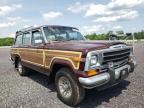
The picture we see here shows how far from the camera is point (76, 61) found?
4926 millimetres

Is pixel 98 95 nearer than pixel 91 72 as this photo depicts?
No

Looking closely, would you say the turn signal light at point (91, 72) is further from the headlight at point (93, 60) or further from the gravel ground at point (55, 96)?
the gravel ground at point (55, 96)

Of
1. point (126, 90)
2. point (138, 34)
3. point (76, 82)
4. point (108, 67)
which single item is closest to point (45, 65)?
point (76, 82)

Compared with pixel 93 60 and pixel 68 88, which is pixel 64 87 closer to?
pixel 68 88

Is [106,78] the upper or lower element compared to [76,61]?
lower

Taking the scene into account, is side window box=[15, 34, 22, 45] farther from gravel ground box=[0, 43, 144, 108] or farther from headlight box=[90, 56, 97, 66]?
headlight box=[90, 56, 97, 66]

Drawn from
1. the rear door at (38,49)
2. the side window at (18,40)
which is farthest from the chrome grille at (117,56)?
the side window at (18,40)

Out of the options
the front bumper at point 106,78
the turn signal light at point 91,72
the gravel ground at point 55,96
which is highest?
the turn signal light at point 91,72

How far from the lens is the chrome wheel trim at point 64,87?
5424 mm

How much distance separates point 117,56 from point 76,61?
118 cm

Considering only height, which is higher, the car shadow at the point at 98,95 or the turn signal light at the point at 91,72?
the turn signal light at the point at 91,72

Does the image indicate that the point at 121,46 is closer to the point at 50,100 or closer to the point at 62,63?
the point at 62,63

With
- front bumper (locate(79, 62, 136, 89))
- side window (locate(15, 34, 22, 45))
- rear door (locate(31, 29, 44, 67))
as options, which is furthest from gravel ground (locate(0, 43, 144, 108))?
side window (locate(15, 34, 22, 45))

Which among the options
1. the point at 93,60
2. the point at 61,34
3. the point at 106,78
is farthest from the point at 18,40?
the point at 106,78
